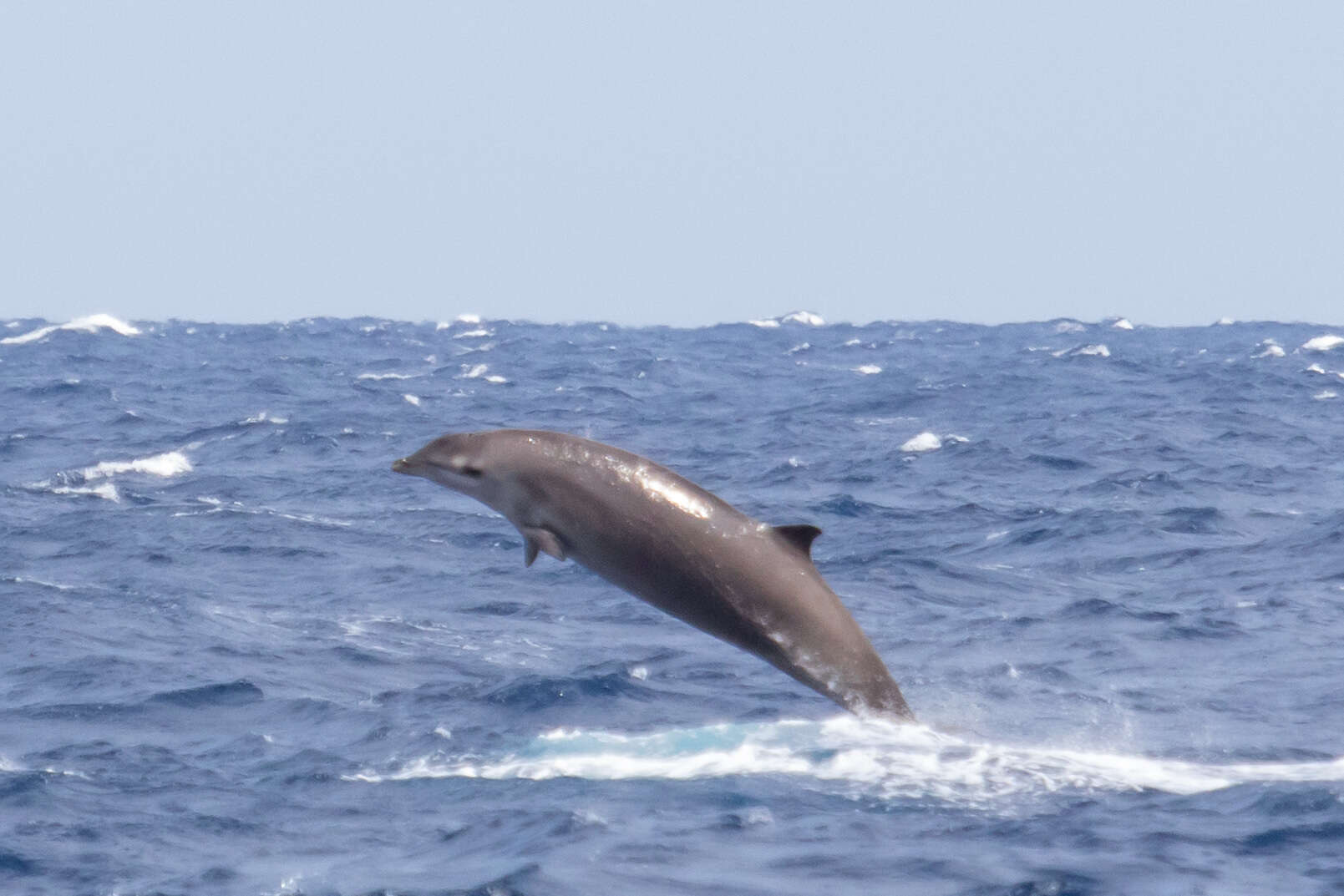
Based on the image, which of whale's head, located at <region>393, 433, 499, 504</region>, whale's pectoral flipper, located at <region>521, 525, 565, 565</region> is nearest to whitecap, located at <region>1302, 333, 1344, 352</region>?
whale's head, located at <region>393, 433, 499, 504</region>

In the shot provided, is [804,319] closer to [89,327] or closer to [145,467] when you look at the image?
[89,327]

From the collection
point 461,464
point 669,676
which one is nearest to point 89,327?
point 669,676

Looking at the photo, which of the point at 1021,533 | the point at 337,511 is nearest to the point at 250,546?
the point at 337,511

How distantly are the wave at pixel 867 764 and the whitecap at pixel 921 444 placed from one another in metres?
21.3

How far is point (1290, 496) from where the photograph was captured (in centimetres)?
2900

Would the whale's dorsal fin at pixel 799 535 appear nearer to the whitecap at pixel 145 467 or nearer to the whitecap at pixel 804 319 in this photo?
the whitecap at pixel 145 467

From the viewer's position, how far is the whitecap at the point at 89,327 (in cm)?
7656

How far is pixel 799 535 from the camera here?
7773 mm

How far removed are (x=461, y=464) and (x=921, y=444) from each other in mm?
29228

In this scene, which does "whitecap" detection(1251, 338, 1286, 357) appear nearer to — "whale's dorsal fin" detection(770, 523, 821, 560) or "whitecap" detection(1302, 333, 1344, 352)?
"whitecap" detection(1302, 333, 1344, 352)

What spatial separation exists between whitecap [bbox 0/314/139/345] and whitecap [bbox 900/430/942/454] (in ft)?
162

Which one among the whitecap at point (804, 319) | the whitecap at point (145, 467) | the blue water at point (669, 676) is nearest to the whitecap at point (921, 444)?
the blue water at point (669, 676)

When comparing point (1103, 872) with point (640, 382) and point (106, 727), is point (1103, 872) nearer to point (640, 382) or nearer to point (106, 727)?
point (106, 727)

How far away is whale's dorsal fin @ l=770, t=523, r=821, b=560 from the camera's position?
770 cm
